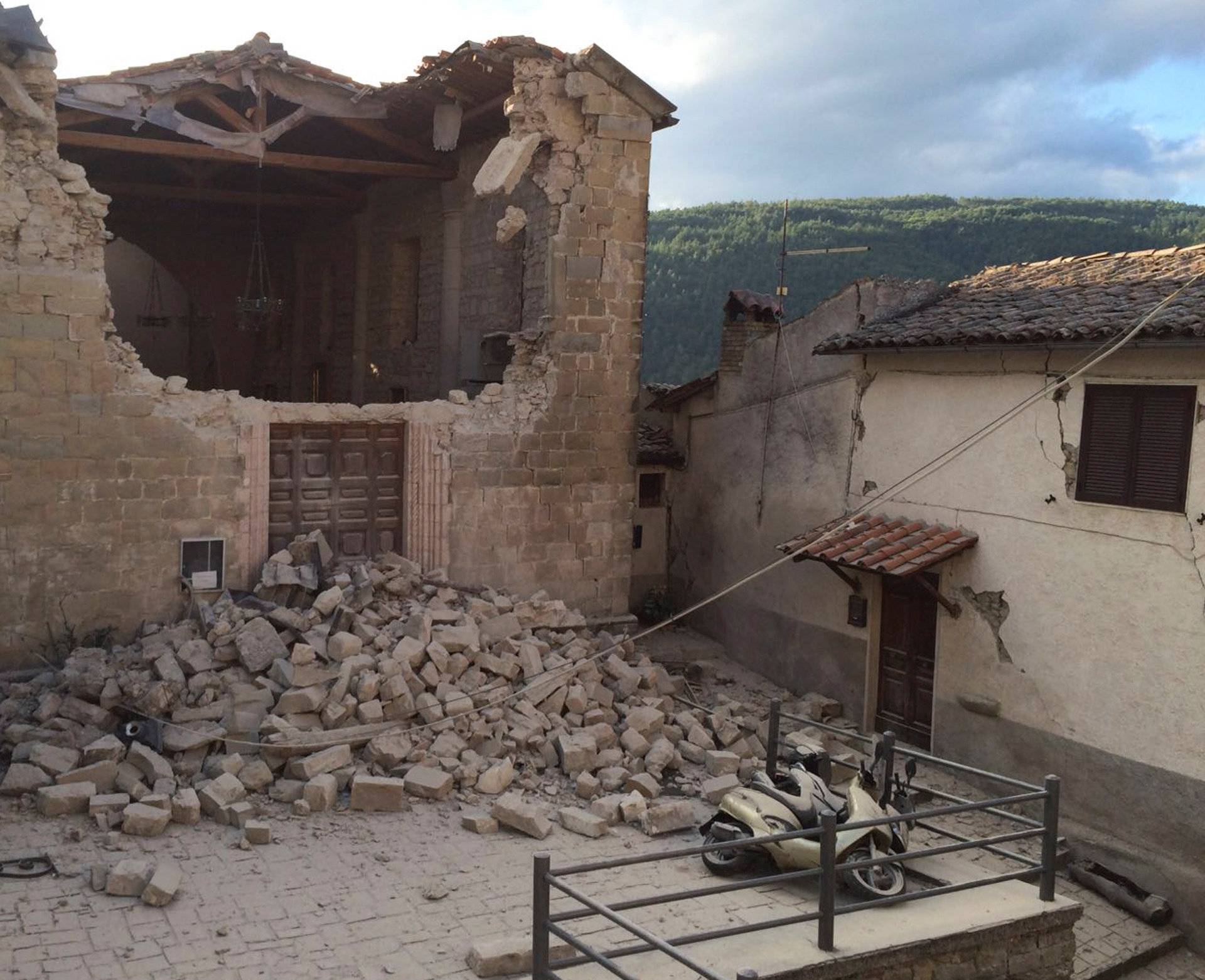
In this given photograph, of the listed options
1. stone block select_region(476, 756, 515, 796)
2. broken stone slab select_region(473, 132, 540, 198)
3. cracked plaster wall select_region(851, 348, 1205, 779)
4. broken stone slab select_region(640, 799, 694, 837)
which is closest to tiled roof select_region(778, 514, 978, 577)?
cracked plaster wall select_region(851, 348, 1205, 779)

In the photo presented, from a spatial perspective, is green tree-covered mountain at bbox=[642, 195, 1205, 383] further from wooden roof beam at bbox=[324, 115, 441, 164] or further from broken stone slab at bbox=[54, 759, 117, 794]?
broken stone slab at bbox=[54, 759, 117, 794]

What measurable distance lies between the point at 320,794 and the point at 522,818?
1611 millimetres

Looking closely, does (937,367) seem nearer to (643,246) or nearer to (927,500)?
(927,500)

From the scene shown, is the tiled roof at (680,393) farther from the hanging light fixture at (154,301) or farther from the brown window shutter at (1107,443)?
the hanging light fixture at (154,301)

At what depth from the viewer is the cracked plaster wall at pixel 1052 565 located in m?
9.45

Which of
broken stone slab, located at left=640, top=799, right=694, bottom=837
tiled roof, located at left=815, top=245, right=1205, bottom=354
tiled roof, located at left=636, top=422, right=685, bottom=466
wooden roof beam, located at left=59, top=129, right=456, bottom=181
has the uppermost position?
wooden roof beam, located at left=59, top=129, right=456, bottom=181

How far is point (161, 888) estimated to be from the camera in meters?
7.36

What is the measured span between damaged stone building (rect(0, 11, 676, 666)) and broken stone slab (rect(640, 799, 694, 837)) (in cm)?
443

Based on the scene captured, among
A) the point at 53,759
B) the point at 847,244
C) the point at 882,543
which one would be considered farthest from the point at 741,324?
the point at 847,244

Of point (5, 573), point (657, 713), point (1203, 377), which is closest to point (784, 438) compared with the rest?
point (657, 713)

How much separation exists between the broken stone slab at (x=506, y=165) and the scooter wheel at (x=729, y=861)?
7.38 m

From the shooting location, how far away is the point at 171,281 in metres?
24.5

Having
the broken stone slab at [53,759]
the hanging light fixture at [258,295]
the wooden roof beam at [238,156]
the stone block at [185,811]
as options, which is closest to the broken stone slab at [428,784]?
the stone block at [185,811]

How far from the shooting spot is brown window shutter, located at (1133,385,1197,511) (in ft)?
31.1
